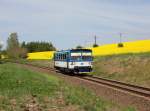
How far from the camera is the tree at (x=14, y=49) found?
5349 inches

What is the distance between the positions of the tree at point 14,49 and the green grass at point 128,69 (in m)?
88.4

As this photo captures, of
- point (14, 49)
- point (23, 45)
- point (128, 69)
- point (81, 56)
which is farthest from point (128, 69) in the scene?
point (23, 45)

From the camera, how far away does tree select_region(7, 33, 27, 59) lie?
13588 cm

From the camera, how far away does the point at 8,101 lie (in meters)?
13.9

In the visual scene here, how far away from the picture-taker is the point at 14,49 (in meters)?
144

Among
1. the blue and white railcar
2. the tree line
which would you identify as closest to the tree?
the tree line

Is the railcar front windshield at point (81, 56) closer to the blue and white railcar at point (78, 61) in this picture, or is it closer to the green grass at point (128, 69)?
the blue and white railcar at point (78, 61)

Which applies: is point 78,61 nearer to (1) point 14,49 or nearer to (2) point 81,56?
(2) point 81,56

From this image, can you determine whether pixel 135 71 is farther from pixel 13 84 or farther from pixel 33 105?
pixel 33 105

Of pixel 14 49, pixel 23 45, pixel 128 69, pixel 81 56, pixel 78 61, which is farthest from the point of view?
pixel 23 45

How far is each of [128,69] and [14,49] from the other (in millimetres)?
107356

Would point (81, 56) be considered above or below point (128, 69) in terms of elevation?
above

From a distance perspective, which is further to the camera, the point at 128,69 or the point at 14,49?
the point at 14,49

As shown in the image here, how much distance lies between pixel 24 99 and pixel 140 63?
84.0ft
